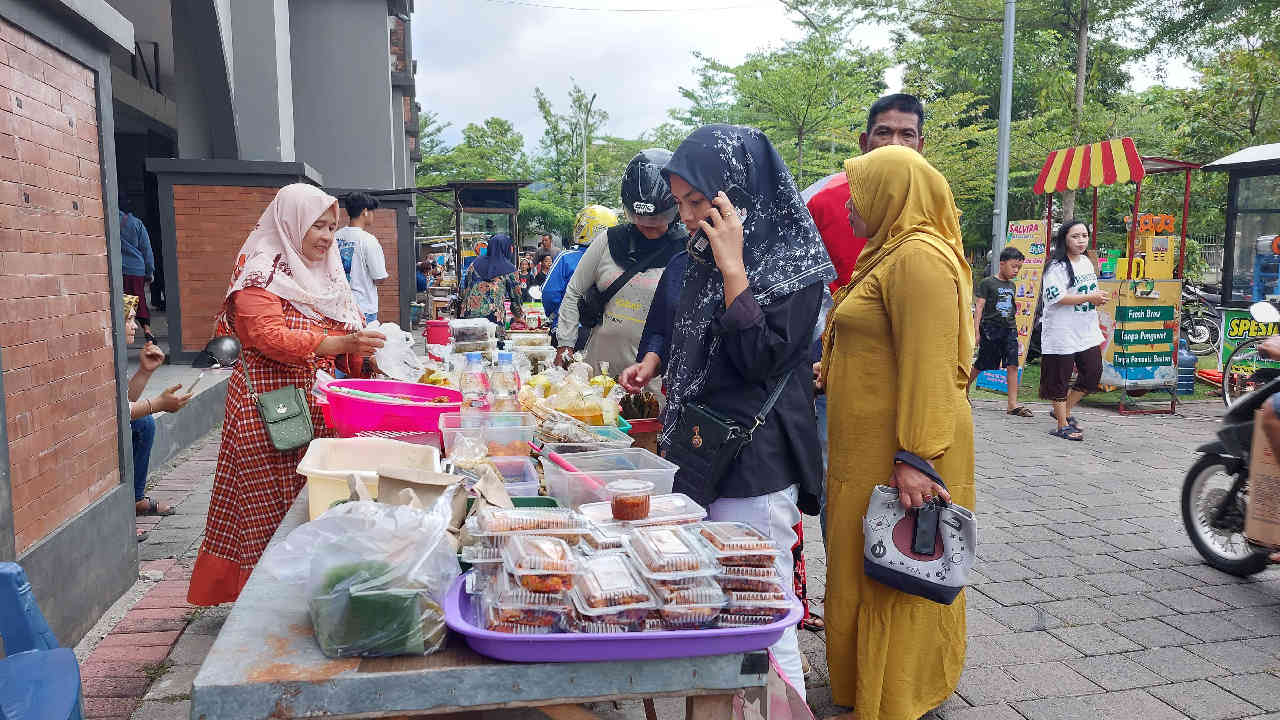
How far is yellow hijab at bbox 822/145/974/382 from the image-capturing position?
2.67 meters

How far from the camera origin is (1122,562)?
4762 mm

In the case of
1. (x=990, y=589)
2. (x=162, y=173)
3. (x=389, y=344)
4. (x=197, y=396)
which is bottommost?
(x=990, y=589)

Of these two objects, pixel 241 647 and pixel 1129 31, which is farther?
pixel 1129 31

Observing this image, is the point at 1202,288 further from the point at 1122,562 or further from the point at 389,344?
the point at 389,344

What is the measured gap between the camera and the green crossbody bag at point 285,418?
311cm

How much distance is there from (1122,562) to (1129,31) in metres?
19.1

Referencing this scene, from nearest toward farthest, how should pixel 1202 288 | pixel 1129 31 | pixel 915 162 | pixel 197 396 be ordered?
1. pixel 915 162
2. pixel 197 396
3. pixel 1202 288
4. pixel 1129 31

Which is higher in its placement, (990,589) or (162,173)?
(162,173)

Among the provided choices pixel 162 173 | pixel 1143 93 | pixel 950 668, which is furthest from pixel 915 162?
pixel 1143 93

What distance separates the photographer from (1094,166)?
10.5m

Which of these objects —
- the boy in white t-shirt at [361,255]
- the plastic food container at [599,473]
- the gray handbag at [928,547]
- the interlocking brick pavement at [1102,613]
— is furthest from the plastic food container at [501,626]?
the boy in white t-shirt at [361,255]

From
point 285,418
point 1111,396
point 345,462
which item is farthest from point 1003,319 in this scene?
point 345,462

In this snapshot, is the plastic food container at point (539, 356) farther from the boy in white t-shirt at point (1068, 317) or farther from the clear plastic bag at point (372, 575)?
the boy in white t-shirt at point (1068, 317)

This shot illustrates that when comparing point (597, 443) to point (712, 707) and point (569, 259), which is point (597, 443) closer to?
point (712, 707)
